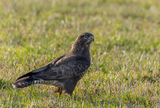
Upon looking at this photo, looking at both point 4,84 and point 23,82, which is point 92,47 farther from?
point 23,82

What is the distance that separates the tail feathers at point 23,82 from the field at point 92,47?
27 centimetres

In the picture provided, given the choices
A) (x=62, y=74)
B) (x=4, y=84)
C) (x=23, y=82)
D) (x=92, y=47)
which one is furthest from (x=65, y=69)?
(x=92, y=47)

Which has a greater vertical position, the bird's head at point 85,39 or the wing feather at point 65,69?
the bird's head at point 85,39

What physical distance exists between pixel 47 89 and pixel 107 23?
6.41 m

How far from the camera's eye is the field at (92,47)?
17.4 ft

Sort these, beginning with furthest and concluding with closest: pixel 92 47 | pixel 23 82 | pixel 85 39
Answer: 1. pixel 92 47
2. pixel 85 39
3. pixel 23 82

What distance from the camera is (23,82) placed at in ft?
16.8

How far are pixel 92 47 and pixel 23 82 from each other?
3.75 m

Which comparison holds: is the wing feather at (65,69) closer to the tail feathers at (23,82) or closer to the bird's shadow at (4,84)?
the tail feathers at (23,82)

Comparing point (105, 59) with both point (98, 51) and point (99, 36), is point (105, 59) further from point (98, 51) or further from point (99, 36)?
point (99, 36)

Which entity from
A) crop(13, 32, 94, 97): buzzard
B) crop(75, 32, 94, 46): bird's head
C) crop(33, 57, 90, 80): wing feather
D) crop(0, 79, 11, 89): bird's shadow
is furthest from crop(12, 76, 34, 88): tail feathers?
crop(75, 32, 94, 46): bird's head

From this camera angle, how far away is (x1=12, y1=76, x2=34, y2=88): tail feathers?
5066mm

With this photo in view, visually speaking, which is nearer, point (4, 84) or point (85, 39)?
point (4, 84)

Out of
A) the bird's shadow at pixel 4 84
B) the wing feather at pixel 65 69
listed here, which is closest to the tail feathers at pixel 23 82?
the wing feather at pixel 65 69
